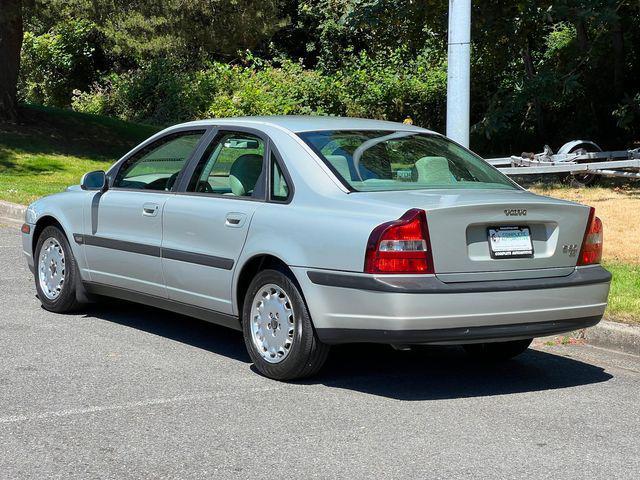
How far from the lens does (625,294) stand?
28.0 ft

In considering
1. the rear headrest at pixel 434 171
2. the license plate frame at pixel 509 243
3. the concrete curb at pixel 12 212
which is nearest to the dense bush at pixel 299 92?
the concrete curb at pixel 12 212

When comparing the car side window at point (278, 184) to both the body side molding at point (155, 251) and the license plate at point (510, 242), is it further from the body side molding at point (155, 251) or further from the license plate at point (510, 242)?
the license plate at point (510, 242)

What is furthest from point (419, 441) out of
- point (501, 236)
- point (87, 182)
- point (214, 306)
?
point (87, 182)

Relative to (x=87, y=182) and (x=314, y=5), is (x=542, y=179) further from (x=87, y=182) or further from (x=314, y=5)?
(x=314, y=5)

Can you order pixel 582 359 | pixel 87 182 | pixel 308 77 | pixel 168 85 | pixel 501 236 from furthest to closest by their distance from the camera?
pixel 168 85 → pixel 308 77 → pixel 87 182 → pixel 582 359 → pixel 501 236

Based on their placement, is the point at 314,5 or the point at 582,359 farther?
the point at 314,5

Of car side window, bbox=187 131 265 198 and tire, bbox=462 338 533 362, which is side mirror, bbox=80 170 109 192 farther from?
tire, bbox=462 338 533 362

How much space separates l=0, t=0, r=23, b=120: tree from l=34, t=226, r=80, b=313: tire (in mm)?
13923

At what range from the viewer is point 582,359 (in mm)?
7223

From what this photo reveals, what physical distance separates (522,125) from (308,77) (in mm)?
5852

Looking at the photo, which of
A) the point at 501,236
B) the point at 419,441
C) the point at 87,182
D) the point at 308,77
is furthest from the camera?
the point at 308,77

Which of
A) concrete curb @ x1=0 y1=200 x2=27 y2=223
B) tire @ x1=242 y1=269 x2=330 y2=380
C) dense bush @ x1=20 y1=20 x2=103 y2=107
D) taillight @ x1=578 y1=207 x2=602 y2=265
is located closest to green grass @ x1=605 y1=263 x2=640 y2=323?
taillight @ x1=578 y1=207 x2=602 y2=265

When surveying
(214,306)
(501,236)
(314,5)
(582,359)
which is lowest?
(582,359)

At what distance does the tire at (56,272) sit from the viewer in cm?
814
